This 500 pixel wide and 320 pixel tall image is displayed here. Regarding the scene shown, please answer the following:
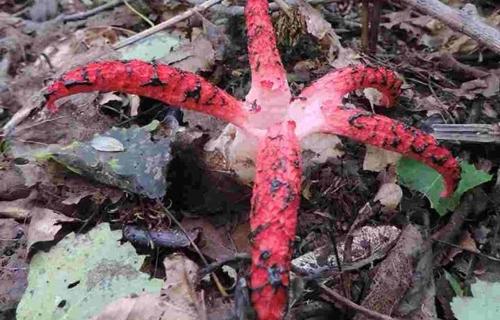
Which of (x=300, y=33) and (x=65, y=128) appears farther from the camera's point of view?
(x=300, y=33)

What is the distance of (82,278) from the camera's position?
8.80ft

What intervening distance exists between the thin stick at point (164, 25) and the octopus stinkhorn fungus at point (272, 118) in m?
1.31

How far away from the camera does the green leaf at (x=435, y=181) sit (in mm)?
3074

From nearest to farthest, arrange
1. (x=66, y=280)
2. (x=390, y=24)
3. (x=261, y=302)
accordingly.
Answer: (x=261, y=302)
(x=66, y=280)
(x=390, y=24)

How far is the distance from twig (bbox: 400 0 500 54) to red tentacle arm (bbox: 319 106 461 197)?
93 cm

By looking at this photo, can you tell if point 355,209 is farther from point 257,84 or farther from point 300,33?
point 300,33

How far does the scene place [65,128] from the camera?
348cm

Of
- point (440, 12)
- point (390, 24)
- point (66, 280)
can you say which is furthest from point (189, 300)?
point (390, 24)

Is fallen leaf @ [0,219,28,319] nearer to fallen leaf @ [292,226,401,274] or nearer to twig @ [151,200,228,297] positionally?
twig @ [151,200,228,297]

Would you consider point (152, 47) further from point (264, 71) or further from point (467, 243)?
point (467, 243)

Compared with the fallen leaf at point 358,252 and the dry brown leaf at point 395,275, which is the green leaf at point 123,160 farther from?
the dry brown leaf at point 395,275

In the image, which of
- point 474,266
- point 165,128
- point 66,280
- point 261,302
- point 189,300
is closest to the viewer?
point 261,302

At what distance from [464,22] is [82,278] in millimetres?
2381

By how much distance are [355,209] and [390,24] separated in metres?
1.76
